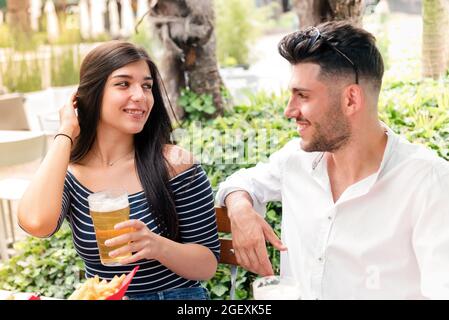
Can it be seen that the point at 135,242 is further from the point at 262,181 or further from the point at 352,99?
the point at 352,99

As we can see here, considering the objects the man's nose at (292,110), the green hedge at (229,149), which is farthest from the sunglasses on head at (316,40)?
the green hedge at (229,149)

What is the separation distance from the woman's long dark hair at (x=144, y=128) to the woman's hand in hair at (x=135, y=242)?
0.22m

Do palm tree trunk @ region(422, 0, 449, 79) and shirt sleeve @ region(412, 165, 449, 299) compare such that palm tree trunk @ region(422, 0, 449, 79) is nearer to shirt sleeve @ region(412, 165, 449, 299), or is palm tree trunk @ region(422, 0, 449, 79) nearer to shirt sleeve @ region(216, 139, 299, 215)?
shirt sleeve @ region(216, 139, 299, 215)

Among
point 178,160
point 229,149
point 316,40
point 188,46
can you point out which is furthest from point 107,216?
point 188,46

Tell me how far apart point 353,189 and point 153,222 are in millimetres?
600

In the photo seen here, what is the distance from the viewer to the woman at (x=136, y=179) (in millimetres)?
1779

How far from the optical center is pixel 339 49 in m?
1.48

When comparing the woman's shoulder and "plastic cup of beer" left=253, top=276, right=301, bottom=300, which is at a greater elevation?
the woman's shoulder

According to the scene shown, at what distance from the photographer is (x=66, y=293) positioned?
9.70 feet

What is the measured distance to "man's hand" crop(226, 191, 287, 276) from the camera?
5.05 feet

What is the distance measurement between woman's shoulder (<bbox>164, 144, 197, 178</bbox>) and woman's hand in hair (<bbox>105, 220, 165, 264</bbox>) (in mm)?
313

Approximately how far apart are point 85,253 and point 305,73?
82cm

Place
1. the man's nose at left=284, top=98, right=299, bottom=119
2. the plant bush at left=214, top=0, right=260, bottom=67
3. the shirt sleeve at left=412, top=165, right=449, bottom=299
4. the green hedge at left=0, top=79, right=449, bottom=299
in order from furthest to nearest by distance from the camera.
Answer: the plant bush at left=214, top=0, right=260, bottom=67, the green hedge at left=0, top=79, right=449, bottom=299, the man's nose at left=284, top=98, right=299, bottom=119, the shirt sleeve at left=412, top=165, right=449, bottom=299

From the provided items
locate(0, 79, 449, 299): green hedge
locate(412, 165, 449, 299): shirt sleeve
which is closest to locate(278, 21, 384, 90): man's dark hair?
locate(412, 165, 449, 299): shirt sleeve
